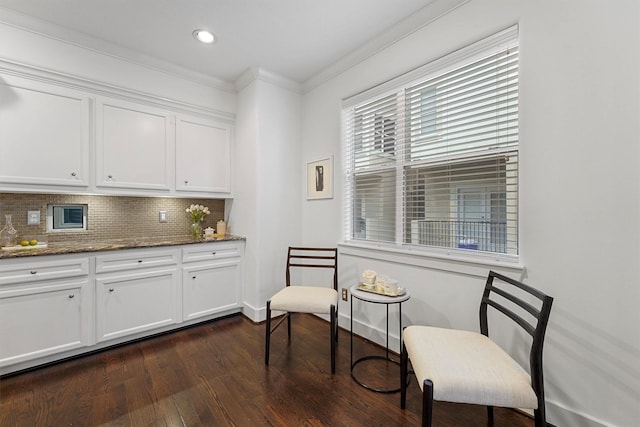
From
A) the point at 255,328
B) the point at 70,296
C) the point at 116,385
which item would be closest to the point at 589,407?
the point at 255,328

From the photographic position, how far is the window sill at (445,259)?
1750 mm

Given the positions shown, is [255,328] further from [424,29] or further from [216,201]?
[424,29]

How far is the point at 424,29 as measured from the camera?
2.15m

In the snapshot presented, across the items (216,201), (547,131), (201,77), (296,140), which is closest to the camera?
(547,131)

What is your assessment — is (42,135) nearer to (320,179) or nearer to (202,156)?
(202,156)

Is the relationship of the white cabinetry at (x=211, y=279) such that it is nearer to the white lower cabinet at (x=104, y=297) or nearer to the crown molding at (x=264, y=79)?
the white lower cabinet at (x=104, y=297)

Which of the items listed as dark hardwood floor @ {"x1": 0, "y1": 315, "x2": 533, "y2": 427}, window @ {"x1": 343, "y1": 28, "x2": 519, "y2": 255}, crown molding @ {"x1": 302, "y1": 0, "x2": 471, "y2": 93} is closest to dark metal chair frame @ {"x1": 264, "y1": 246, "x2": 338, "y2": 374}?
dark hardwood floor @ {"x1": 0, "y1": 315, "x2": 533, "y2": 427}

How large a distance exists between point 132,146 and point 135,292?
4.50 ft

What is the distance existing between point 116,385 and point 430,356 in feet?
6.84

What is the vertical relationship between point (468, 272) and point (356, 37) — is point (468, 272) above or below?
below

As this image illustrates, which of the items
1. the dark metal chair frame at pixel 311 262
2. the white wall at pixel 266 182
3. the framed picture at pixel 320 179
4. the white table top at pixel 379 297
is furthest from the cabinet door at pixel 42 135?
the white table top at pixel 379 297

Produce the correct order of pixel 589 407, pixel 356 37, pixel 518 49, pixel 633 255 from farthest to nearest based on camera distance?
pixel 356 37 → pixel 518 49 → pixel 589 407 → pixel 633 255

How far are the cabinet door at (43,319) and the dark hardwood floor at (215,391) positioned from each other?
175mm

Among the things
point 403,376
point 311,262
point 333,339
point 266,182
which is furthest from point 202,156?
point 403,376
